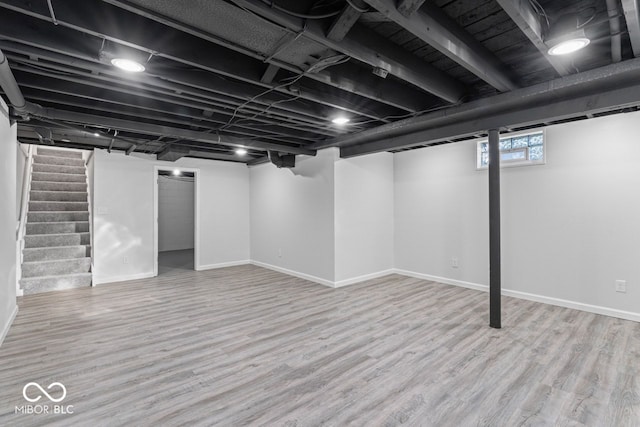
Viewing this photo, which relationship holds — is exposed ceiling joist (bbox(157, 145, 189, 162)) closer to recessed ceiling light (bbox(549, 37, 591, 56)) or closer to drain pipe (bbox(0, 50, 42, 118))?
drain pipe (bbox(0, 50, 42, 118))

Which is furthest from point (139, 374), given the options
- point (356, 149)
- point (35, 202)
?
point (35, 202)

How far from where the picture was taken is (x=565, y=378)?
2.46m

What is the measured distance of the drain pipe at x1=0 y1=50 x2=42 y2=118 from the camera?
2.12 metres

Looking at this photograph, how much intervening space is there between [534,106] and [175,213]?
31.6 feet

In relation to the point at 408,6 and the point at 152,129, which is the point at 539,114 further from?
the point at 152,129

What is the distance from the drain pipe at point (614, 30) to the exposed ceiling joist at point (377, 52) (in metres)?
1.14

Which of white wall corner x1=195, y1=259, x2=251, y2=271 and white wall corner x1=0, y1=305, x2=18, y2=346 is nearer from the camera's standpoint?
white wall corner x1=0, y1=305, x2=18, y2=346

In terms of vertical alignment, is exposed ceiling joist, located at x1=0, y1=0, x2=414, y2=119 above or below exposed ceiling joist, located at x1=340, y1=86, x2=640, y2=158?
above

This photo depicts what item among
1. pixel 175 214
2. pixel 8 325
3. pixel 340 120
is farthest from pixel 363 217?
pixel 175 214

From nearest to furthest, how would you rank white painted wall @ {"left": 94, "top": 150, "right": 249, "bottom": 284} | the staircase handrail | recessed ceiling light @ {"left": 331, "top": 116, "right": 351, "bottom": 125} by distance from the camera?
recessed ceiling light @ {"left": 331, "top": 116, "right": 351, "bottom": 125} < the staircase handrail < white painted wall @ {"left": 94, "top": 150, "right": 249, "bottom": 284}

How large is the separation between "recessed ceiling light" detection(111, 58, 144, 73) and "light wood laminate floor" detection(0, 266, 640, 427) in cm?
240

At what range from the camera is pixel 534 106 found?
3020 millimetres

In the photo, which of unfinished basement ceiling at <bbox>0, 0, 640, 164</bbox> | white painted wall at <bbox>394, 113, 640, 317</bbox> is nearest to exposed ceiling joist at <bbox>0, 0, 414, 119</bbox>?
unfinished basement ceiling at <bbox>0, 0, 640, 164</bbox>

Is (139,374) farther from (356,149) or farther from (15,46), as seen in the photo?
(356,149)
